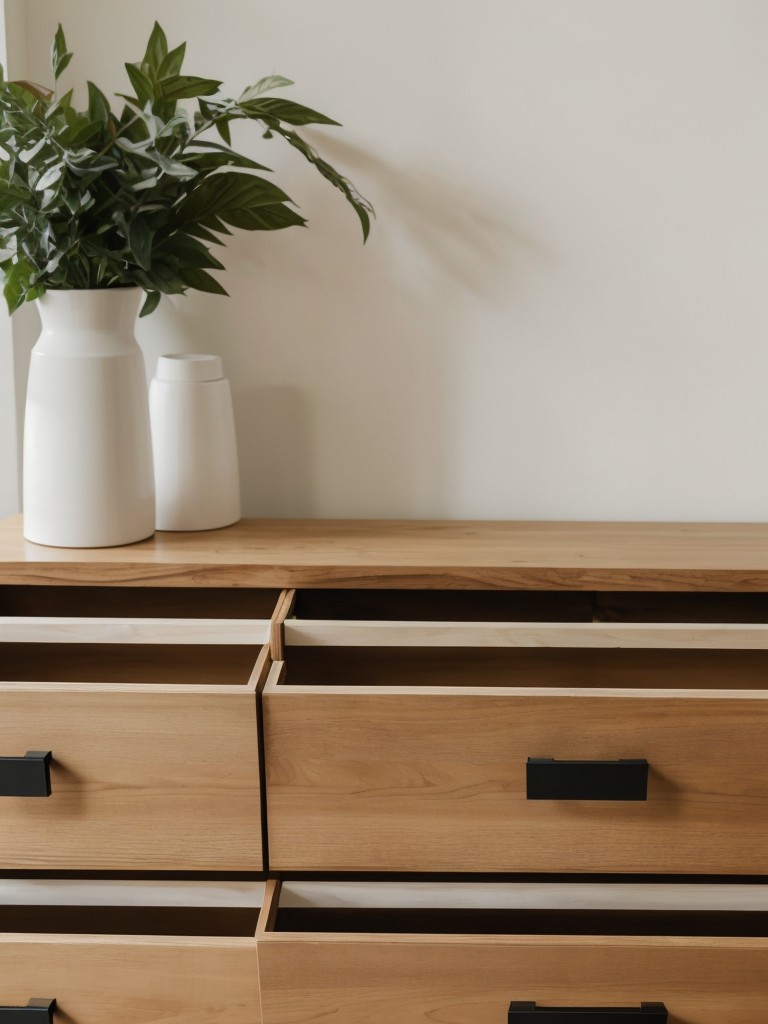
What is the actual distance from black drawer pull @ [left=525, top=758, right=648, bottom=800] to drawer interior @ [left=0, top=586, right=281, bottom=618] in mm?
491

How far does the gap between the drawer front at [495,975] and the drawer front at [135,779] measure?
0.44ft

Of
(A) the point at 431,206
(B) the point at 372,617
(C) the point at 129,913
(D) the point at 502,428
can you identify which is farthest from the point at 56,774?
(A) the point at 431,206

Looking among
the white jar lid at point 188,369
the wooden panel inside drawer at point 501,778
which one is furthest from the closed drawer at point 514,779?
the white jar lid at point 188,369

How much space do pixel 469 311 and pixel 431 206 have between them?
6.1 inches

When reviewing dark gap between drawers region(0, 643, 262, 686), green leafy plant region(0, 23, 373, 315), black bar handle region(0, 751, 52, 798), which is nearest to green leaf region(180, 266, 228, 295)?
green leafy plant region(0, 23, 373, 315)

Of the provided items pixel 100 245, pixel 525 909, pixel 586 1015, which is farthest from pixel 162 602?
pixel 586 1015

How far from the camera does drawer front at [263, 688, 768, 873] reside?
0.94m

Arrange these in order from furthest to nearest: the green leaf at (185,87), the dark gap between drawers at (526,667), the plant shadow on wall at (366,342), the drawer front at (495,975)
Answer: the plant shadow on wall at (366,342) < the dark gap between drawers at (526,667) < the green leaf at (185,87) < the drawer front at (495,975)

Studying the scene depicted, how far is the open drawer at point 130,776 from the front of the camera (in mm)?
944

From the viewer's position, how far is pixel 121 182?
1.08 metres

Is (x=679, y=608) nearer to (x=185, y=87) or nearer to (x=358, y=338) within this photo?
(x=358, y=338)

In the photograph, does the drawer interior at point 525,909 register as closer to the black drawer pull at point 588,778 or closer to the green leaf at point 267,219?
the black drawer pull at point 588,778

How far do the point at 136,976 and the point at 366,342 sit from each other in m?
0.86

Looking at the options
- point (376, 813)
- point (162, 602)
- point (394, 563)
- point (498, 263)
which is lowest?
point (376, 813)
